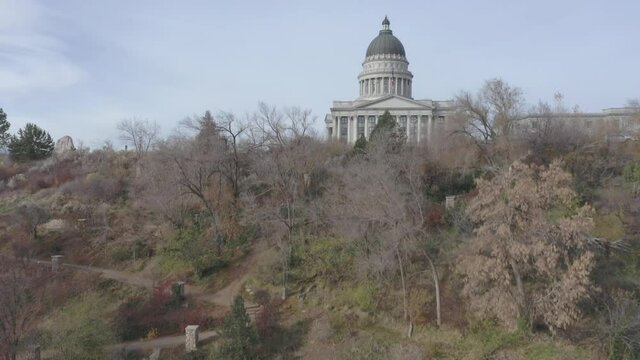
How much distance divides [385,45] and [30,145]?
164 feet

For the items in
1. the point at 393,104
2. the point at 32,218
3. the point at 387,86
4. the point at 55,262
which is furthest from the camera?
the point at 387,86

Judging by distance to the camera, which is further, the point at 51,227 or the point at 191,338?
the point at 51,227

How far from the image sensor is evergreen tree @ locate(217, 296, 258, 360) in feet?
66.6

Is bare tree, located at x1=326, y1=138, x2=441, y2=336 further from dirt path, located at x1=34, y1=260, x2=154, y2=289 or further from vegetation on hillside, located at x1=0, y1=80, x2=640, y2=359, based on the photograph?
dirt path, located at x1=34, y1=260, x2=154, y2=289

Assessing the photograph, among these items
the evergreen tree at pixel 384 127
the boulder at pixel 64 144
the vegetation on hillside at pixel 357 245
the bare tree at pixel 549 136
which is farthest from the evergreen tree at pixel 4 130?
the bare tree at pixel 549 136

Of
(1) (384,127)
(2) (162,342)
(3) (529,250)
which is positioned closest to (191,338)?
(2) (162,342)

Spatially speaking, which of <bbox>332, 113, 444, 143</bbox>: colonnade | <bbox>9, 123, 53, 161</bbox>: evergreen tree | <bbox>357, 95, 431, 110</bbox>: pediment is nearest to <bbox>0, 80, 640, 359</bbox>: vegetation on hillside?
<bbox>9, 123, 53, 161</bbox>: evergreen tree

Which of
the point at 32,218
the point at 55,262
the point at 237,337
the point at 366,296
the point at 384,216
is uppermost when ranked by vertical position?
the point at 384,216

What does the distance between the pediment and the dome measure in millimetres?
9132

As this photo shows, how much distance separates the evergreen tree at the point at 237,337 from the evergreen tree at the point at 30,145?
3974cm

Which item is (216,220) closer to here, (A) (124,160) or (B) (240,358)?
(B) (240,358)

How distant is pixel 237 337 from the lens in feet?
67.0

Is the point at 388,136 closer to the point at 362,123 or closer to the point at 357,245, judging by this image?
the point at 357,245

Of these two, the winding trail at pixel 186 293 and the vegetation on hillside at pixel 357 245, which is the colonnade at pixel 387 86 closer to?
the vegetation on hillside at pixel 357 245
